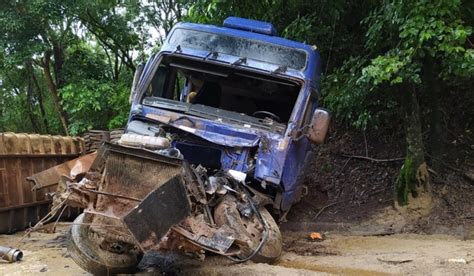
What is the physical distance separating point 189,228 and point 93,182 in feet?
2.66

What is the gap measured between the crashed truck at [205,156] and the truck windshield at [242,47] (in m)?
0.01

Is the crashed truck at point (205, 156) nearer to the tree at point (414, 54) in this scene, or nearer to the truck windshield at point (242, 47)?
the truck windshield at point (242, 47)

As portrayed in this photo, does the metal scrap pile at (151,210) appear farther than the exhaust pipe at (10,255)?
No

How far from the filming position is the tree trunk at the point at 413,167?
23.6 feet

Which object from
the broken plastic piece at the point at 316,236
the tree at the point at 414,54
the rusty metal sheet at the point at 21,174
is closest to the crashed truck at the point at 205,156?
the broken plastic piece at the point at 316,236

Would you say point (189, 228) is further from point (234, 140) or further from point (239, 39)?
point (239, 39)

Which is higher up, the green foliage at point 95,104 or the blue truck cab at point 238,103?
the blue truck cab at point 238,103

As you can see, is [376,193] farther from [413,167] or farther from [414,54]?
[414,54]

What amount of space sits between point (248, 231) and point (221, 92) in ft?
9.04

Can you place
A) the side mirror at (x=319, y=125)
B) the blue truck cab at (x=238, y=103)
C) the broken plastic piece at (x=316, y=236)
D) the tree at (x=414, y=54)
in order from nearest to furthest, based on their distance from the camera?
1. the blue truck cab at (x=238, y=103)
2. the side mirror at (x=319, y=125)
3. the tree at (x=414, y=54)
4. the broken plastic piece at (x=316, y=236)

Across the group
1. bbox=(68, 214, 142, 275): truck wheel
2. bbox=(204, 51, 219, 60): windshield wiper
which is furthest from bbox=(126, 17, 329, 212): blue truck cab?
bbox=(68, 214, 142, 275): truck wheel

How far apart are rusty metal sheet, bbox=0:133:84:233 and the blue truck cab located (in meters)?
2.73

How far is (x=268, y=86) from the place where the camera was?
252 inches

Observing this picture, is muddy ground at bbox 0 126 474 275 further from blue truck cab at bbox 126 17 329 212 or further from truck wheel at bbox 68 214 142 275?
blue truck cab at bbox 126 17 329 212
